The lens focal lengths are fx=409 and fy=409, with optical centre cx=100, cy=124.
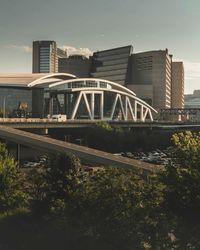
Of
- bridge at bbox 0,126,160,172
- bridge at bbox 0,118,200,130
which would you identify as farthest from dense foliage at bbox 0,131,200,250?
bridge at bbox 0,118,200,130

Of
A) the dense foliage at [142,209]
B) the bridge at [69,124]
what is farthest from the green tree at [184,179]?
the bridge at [69,124]

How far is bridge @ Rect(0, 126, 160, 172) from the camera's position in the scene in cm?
5280

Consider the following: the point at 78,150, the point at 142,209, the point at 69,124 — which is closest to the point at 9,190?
the point at 142,209

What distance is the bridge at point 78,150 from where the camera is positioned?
5280cm

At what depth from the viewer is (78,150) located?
64.7 meters

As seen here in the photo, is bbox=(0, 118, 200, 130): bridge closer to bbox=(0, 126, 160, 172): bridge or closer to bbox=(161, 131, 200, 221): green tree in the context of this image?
bbox=(0, 126, 160, 172): bridge

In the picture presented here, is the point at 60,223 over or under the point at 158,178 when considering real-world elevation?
under

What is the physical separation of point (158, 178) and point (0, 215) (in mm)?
16372

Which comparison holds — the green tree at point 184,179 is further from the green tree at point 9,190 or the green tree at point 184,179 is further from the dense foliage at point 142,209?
the green tree at point 9,190

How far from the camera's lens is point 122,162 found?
5431 centimetres

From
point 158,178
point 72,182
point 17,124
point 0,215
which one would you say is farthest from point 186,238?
point 17,124

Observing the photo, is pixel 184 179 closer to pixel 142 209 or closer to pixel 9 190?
pixel 142 209

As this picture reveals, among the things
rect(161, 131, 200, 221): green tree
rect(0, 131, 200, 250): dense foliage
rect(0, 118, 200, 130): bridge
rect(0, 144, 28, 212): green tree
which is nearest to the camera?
rect(0, 131, 200, 250): dense foliage

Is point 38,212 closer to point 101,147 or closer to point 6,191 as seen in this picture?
point 6,191
